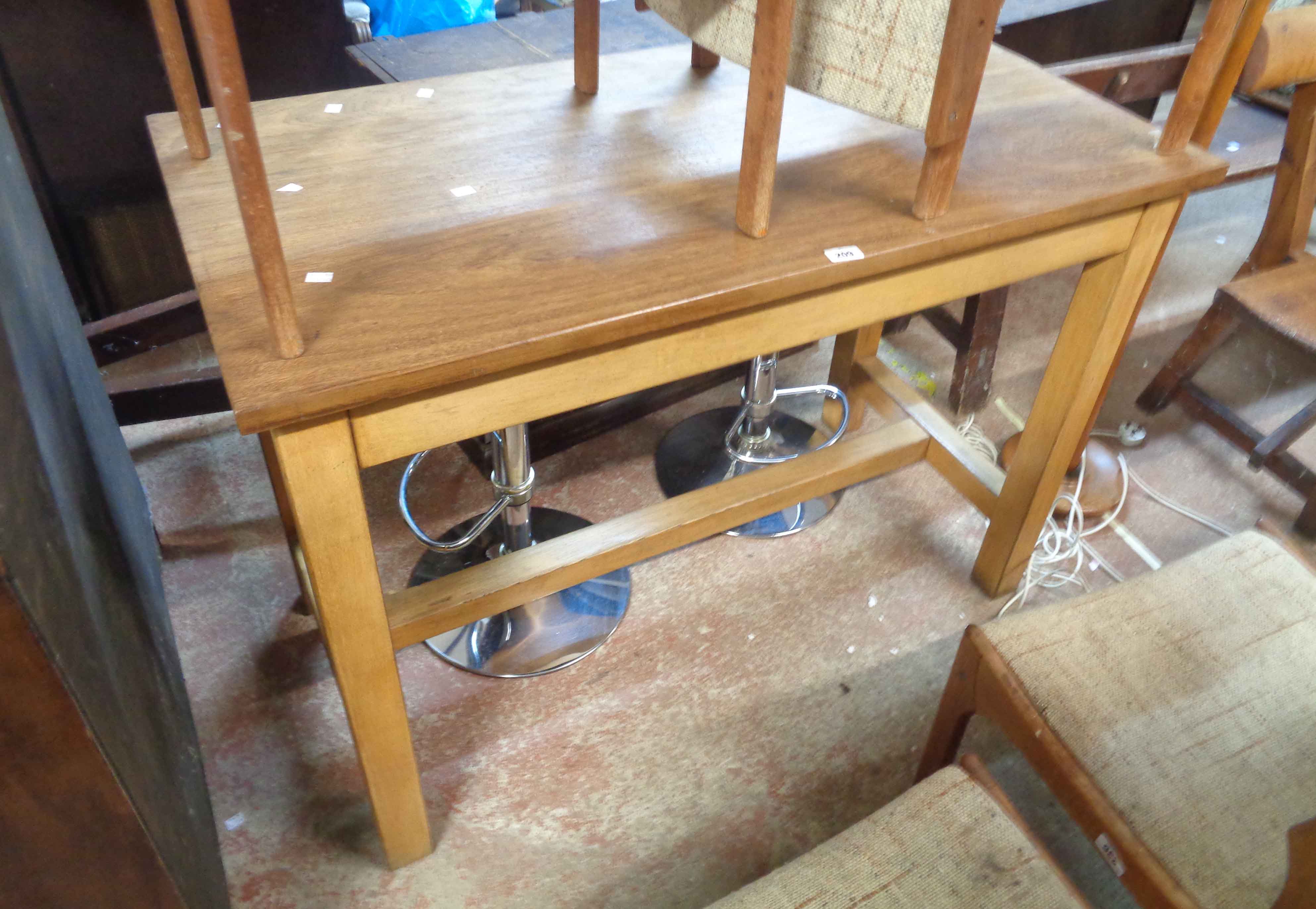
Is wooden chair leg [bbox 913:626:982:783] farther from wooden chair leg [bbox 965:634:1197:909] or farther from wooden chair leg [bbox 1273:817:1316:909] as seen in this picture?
wooden chair leg [bbox 1273:817:1316:909]

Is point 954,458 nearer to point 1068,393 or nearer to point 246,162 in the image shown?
point 1068,393

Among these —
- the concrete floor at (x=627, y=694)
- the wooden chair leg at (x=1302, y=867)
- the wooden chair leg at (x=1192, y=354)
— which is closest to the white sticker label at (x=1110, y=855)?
the wooden chair leg at (x=1302, y=867)

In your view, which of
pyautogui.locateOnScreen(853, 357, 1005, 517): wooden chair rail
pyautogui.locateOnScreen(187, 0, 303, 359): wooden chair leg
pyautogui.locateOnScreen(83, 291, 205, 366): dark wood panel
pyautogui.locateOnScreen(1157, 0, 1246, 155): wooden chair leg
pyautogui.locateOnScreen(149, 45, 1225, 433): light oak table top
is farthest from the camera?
pyautogui.locateOnScreen(83, 291, 205, 366): dark wood panel

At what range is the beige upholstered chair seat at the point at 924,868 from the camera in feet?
2.81

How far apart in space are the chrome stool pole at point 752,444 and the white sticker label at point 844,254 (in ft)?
2.46

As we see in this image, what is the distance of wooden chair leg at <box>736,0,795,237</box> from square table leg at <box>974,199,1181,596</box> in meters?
0.58

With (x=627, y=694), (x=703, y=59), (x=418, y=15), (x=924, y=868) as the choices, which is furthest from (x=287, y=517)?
(x=418, y=15)

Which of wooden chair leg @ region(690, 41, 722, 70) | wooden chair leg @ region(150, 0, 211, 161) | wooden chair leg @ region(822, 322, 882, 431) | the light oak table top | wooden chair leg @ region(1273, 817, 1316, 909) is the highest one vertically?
wooden chair leg @ region(150, 0, 211, 161)

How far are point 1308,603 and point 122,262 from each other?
2341 millimetres

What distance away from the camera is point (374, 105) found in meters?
1.22

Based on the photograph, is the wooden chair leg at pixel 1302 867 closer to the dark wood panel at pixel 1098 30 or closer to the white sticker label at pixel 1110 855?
the white sticker label at pixel 1110 855

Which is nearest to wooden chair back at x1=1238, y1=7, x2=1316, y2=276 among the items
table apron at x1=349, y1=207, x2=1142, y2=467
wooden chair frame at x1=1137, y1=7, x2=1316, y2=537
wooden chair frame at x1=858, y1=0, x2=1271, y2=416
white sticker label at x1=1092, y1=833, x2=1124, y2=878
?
wooden chair frame at x1=1137, y1=7, x2=1316, y2=537

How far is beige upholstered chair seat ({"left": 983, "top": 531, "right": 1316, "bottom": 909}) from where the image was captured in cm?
91

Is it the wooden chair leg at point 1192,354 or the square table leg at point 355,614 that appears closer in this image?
the square table leg at point 355,614
